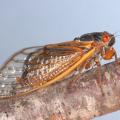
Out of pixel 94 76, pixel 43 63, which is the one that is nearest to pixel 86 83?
pixel 94 76

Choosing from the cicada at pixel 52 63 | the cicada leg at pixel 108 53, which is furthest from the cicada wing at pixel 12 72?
the cicada leg at pixel 108 53

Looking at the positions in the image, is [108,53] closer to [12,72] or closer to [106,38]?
[106,38]

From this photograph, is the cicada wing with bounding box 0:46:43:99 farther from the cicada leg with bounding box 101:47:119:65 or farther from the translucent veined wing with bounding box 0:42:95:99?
the cicada leg with bounding box 101:47:119:65

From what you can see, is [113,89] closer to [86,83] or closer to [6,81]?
[86,83]

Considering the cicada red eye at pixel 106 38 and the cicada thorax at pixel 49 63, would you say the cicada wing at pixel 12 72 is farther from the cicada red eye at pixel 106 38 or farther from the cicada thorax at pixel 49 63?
the cicada red eye at pixel 106 38

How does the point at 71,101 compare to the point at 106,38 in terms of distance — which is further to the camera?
the point at 106,38

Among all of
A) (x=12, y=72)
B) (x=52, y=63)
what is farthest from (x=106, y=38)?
(x=12, y=72)
